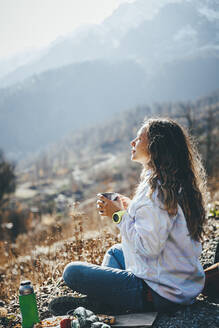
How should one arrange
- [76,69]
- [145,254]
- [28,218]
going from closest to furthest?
[145,254], [28,218], [76,69]

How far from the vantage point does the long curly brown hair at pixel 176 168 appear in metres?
2.21

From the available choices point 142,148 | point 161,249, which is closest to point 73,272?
Answer: point 161,249

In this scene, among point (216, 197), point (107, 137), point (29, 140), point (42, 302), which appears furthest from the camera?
point (29, 140)

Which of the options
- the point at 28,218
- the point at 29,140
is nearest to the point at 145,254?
the point at 28,218

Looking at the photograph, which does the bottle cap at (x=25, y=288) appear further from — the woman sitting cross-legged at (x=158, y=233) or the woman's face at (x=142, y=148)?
the woman's face at (x=142, y=148)

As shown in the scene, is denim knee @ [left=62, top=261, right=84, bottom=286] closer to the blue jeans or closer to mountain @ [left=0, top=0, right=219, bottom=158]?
the blue jeans

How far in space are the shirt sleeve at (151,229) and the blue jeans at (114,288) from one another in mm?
345

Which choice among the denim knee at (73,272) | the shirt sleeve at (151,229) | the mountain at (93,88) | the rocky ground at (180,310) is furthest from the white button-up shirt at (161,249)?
the mountain at (93,88)

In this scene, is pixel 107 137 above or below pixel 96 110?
below

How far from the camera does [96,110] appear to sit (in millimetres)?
189000

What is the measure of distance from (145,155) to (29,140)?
539ft

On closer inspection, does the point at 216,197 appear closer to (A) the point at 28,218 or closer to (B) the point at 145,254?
(B) the point at 145,254

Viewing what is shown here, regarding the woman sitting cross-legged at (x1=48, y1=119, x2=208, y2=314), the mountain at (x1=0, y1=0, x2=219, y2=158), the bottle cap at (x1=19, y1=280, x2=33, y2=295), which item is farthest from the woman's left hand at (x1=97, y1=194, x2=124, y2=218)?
the mountain at (x1=0, y1=0, x2=219, y2=158)

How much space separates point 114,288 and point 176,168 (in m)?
0.99
